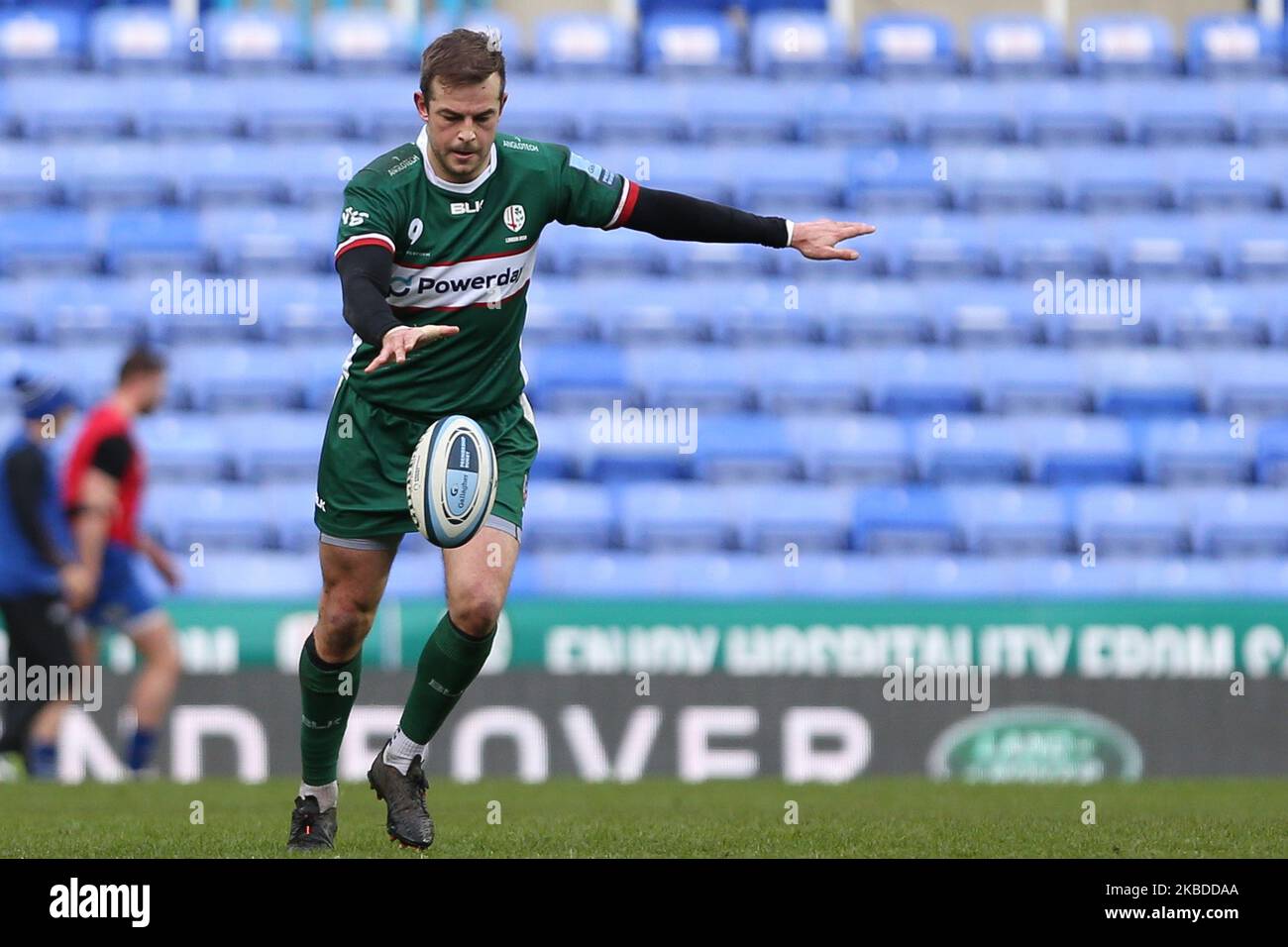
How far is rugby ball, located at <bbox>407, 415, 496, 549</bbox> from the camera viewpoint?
5.57m

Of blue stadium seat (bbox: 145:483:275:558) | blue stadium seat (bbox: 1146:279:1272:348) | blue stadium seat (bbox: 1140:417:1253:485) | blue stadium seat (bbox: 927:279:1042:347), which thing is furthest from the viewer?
blue stadium seat (bbox: 1146:279:1272:348)

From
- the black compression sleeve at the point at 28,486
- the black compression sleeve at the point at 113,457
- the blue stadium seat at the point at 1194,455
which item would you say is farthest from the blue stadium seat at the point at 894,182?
the black compression sleeve at the point at 28,486

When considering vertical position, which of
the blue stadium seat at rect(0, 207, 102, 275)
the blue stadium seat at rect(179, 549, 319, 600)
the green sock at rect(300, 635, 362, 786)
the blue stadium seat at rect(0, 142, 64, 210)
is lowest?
the green sock at rect(300, 635, 362, 786)

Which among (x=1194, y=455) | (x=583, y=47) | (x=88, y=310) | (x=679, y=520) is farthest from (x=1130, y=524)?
(x=88, y=310)

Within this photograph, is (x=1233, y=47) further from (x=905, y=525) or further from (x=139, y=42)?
(x=139, y=42)

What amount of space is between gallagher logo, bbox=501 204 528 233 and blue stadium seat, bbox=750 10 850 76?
1046 centimetres

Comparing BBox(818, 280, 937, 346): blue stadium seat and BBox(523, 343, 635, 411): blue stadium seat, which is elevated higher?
BBox(818, 280, 937, 346): blue stadium seat

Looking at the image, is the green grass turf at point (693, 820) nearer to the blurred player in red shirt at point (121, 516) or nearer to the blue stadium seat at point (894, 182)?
the blurred player in red shirt at point (121, 516)

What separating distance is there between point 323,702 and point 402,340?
1.41 metres

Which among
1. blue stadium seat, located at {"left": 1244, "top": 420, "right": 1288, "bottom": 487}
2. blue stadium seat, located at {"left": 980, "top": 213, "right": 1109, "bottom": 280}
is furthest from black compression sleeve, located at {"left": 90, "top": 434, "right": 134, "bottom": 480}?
blue stadium seat, located at {"left": 1244, "top": 420, "right": 1288, "bottom": 487}

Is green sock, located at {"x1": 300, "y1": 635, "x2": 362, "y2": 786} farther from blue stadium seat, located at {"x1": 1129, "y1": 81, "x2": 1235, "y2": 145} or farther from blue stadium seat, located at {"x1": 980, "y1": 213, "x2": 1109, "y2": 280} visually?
blue stadium seat, located at {"x1": 1129, "y1": 81, "x2": 1235, "y2": 145}

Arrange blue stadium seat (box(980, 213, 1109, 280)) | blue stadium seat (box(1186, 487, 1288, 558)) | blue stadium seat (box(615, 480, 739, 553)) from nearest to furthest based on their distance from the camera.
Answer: blue stadium seat (box(615, 480, 739, 553))
blue stadium seat (box(1186, 487, 1288, 558))
blue stadium seat (box(980, 213, 1109, 280))

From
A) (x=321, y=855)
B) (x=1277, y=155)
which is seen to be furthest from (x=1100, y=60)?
(x=321, y=855)

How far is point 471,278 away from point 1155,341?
32.0 ft
